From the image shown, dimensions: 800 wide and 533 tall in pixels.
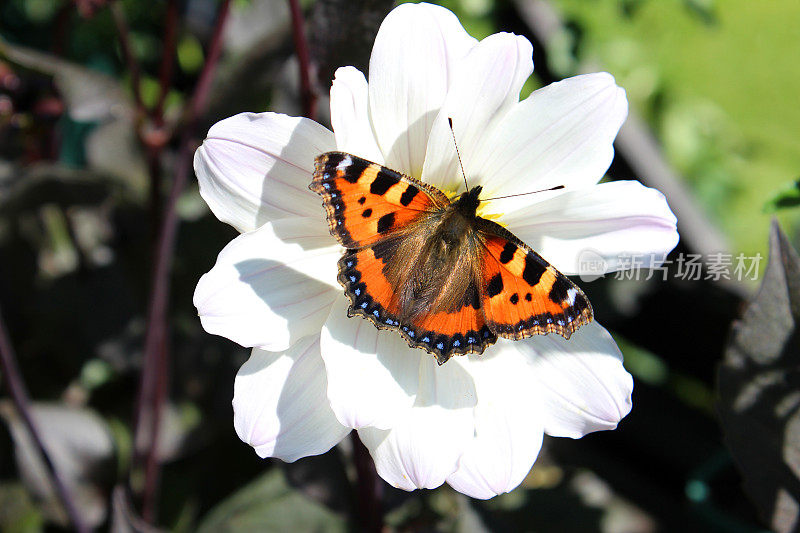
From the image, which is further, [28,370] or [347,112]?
[28,370]

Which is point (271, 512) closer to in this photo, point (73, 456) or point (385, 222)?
point (73, 456)

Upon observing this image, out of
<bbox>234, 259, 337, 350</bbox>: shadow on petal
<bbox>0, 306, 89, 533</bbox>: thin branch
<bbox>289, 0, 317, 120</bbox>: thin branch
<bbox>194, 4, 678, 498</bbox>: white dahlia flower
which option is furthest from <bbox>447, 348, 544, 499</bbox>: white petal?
<bbox>0, 306, 89, 533</bbox>: thin branch

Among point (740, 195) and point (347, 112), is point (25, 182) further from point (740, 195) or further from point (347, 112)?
point (740, 195)

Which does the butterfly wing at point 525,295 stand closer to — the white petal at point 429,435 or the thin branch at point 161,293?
the white petal at point 429,435

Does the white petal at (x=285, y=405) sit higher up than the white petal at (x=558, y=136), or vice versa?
the white petal at (x=558, y=136)

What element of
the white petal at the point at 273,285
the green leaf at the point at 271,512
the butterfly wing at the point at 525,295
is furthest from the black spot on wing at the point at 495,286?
the green leaf at the point at 271,512

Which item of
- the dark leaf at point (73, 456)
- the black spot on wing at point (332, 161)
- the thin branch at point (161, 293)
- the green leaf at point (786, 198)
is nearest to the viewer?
the black spot on wing at point (332, 161)

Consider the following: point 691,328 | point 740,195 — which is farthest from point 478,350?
point 740,195
